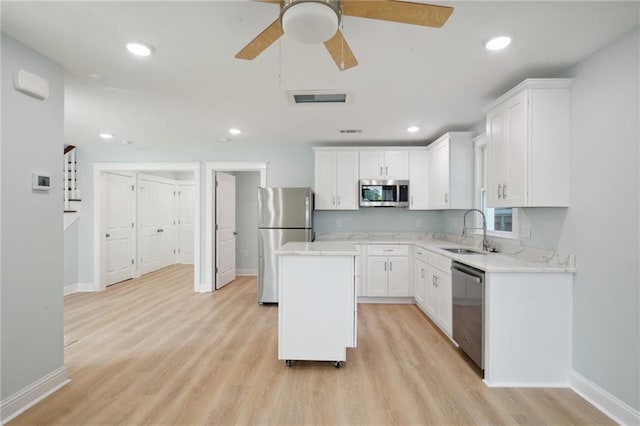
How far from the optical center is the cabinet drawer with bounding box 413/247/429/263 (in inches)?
153

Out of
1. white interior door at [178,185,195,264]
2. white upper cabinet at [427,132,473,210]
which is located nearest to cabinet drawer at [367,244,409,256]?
white upper cabinet at [427,132,473,210]

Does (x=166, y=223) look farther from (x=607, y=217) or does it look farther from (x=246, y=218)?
(x=607, y=217)

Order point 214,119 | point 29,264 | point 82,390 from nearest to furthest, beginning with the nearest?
1. point 29,264
2. point 82,390
3. point 214,119

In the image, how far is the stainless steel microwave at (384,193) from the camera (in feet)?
15.2

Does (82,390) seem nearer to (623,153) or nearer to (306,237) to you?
(306,237)

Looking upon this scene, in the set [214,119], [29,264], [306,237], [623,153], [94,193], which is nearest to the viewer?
[623,153]

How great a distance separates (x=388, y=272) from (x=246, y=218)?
11.2 feet

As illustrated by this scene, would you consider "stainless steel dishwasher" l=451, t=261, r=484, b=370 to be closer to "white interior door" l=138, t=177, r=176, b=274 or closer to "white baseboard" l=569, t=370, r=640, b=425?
"white baseboard" l=569, t=370, r=640, b=425

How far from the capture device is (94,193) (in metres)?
5.14

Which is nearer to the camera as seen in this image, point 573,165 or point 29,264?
point 29,264

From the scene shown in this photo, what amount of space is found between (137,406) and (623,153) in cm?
356

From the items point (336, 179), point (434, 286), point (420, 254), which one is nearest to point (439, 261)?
point (434, 286)

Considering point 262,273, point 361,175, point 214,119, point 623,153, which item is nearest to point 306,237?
point 262,273

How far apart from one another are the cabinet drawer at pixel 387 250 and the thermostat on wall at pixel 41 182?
357cm
